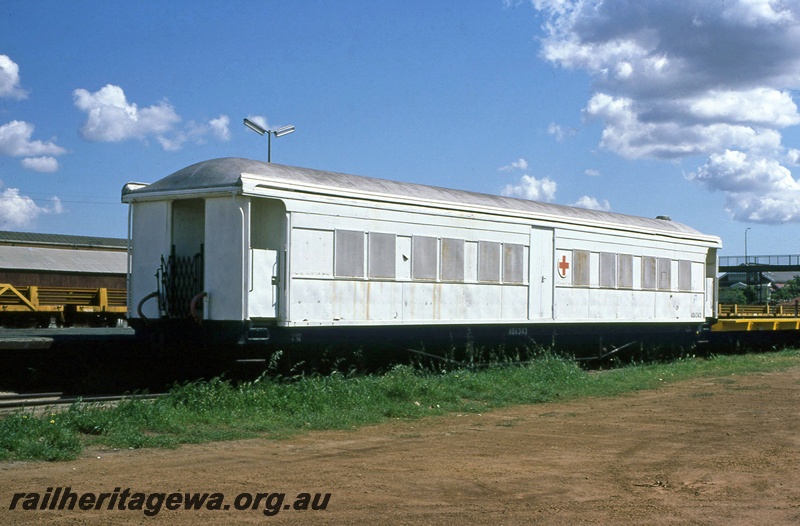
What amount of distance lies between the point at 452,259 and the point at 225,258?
13.8ft

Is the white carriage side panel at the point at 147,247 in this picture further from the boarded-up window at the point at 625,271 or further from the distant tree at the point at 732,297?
the distant tree at the point at 732,297

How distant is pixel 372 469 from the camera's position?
7.81 metres

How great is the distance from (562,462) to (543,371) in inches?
280

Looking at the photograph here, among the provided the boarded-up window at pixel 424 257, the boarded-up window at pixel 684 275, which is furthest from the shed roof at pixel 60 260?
the boarded-up window at pixel 424 257

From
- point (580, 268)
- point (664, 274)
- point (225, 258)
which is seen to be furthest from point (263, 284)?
point (664, 274)

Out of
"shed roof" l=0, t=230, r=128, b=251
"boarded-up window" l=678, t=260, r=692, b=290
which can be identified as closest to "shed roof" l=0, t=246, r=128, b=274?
"shed roof" l=0, t=230, r=128, b=251

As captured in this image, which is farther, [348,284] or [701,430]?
[348,284]

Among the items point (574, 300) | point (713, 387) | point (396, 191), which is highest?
point (396, 191)

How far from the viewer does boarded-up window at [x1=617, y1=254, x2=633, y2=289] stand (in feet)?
63.8

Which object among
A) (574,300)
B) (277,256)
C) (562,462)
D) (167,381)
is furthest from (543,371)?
(562,462)

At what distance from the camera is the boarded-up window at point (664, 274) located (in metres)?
20.7

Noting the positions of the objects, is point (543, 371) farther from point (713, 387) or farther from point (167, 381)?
point (167, 381)

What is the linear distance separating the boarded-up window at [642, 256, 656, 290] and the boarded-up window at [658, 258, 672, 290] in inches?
10.3

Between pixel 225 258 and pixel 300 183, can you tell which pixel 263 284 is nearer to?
pixel 225 258
